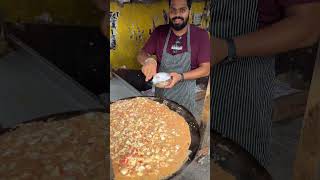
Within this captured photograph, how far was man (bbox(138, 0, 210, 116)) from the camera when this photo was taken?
0.85m

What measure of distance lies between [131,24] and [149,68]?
10 cm

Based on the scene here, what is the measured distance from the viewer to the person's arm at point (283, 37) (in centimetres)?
90

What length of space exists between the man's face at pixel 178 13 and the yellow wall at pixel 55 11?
16cm

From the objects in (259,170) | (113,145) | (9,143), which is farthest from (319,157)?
(9,143)

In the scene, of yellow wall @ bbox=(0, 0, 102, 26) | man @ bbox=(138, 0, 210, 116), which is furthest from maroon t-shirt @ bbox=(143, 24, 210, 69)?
yellow wall @ bbox=(0, 0, 102, 26)

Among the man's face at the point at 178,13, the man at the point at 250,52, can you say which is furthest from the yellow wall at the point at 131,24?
the man at the point at 250,52

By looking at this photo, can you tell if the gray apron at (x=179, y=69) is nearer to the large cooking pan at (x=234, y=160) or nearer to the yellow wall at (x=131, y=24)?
the yellow wall at (x=131, y=24)

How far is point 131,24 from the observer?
2.78 ft

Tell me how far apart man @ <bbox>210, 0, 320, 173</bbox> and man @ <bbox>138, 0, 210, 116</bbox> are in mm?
61

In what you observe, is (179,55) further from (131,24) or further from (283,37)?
(283,37)

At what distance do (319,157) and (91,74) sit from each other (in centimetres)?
62

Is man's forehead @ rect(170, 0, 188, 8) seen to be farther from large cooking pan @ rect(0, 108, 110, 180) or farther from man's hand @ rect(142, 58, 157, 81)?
large cooking pan @ rect(0, 108, 110, 180)

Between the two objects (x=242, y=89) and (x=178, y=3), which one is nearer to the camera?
(x=178, y=3)

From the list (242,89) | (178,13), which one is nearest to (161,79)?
(178,13)
